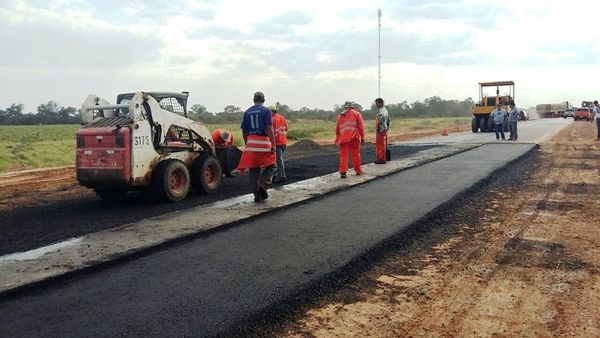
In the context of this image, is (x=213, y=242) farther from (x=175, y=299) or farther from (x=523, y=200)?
(x=523, y=200)

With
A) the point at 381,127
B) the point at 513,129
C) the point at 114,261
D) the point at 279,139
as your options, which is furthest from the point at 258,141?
the point at 513,129

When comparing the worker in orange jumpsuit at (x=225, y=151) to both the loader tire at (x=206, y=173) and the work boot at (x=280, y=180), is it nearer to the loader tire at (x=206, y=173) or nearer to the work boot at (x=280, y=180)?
the loader tire at (x=206, y=173)

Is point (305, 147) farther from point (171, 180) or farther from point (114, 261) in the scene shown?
point (114, 261)

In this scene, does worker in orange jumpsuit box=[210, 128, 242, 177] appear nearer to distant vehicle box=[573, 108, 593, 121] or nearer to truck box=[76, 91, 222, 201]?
truck box=[76, 91, 222, 201]

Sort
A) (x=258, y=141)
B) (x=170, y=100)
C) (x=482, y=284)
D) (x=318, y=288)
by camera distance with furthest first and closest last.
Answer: (x=170, y=100) → (x=258, y=141) → (x=482, y=284) → (x=318, y=288)

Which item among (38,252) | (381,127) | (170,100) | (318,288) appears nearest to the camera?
(318,288)

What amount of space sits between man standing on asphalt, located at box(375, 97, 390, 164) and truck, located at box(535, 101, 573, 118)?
67.6 m

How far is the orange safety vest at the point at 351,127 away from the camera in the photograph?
11672 mm

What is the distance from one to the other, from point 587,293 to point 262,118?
5.39m

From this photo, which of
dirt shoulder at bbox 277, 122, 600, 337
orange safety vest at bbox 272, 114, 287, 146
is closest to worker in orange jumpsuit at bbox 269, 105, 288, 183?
orange safety vest at bbox 272, 114, 287, 146

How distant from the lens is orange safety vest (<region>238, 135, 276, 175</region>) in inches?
341

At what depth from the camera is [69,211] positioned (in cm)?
877

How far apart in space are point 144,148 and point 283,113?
8599cm

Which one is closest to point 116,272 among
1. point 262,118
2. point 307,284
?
point 307,284
